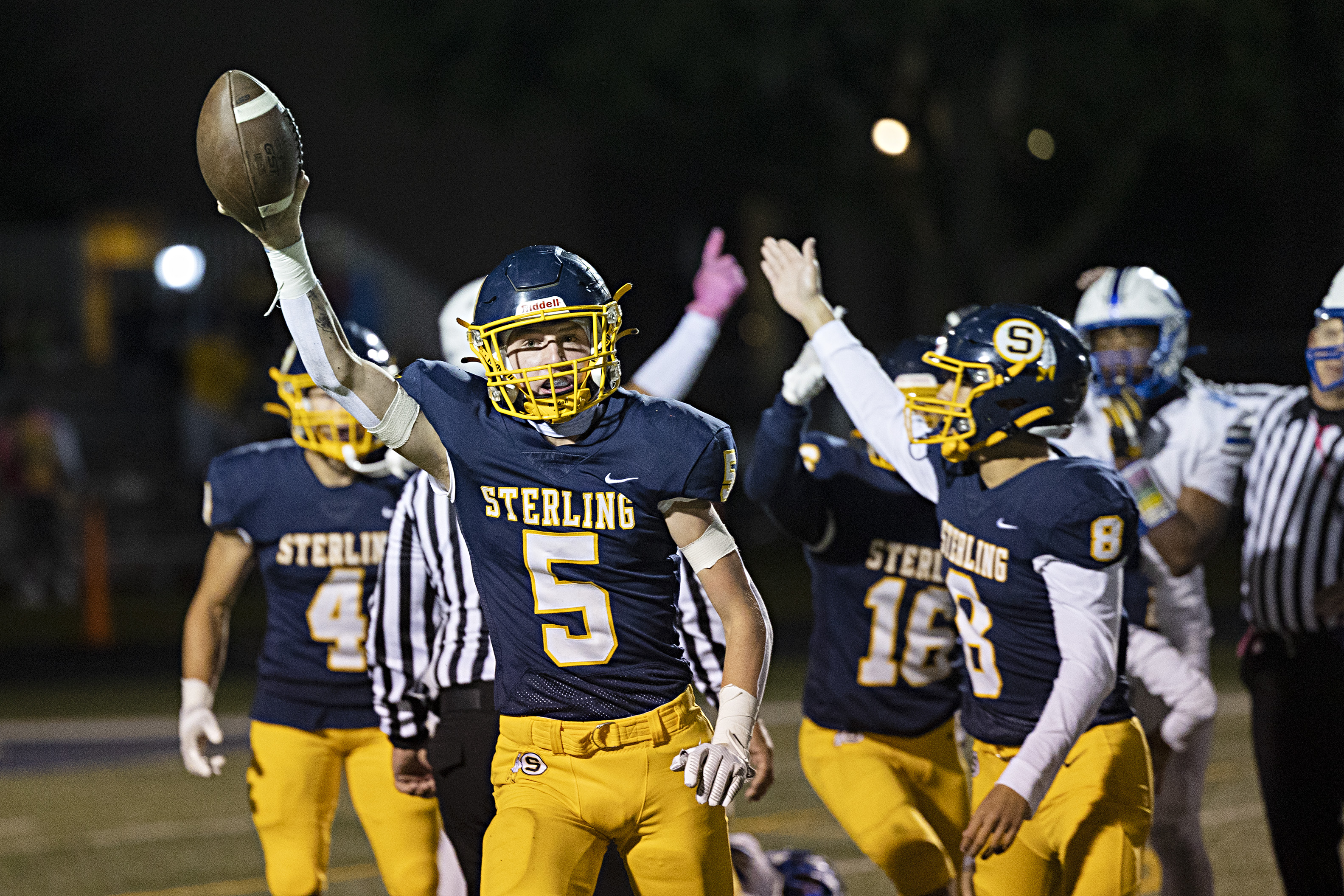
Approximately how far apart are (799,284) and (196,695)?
2184 millimetres

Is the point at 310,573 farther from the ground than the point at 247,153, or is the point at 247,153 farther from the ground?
the point at 247,153

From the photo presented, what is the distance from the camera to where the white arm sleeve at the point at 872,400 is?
4.28m

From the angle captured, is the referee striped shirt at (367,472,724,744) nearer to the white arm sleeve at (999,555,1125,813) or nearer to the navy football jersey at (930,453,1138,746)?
the navy football jersey at (930,453,1138,746)

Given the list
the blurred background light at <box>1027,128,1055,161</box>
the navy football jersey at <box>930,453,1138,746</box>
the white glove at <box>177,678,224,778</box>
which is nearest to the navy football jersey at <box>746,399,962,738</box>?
the navy football jersey at <box>930,453,1138,746</box>

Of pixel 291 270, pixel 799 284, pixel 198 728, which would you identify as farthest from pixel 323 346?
pixel 198 728

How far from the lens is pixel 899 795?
15.1 feet

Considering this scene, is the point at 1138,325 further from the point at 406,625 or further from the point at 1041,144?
the point at 1041,144

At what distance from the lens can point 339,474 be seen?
5.00 m

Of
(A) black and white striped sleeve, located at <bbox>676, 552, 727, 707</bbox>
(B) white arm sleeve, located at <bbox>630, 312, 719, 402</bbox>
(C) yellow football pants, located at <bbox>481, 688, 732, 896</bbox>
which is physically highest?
(B) white arm sleeve, located at <bbox>630, 312, 719, 402</bbox>

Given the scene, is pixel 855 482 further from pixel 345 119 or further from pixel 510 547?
pixel 345 119

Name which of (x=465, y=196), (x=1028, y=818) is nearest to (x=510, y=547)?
(x=1028, y=818)

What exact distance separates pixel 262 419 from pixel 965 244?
8049 mm

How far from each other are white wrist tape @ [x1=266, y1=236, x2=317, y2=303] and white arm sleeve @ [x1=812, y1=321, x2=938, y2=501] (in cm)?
149

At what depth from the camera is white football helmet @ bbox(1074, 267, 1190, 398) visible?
5312 mm
